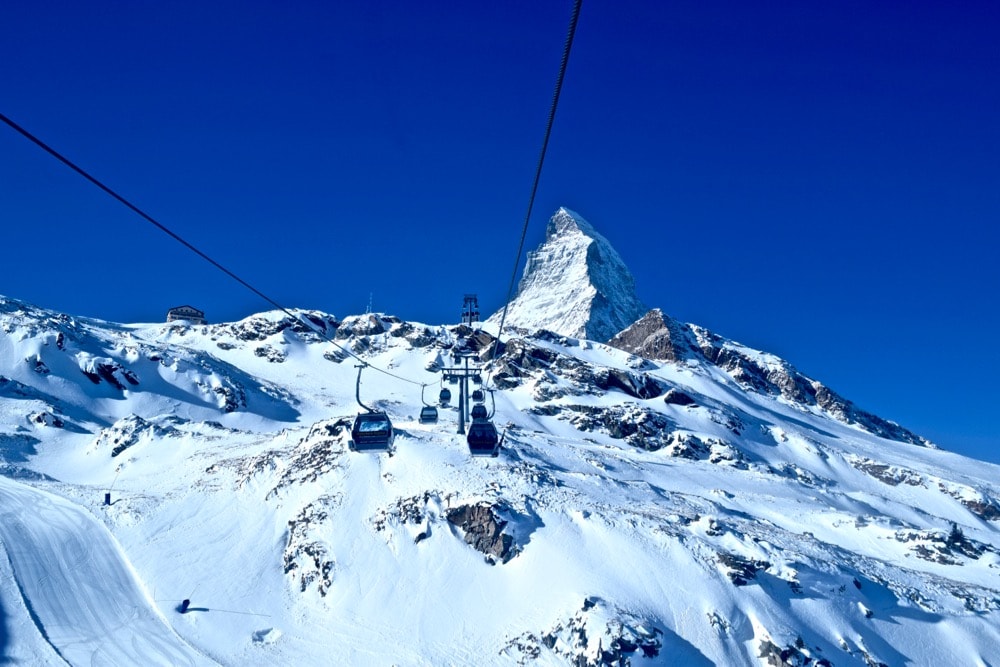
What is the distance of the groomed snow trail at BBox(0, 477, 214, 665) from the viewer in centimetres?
3155

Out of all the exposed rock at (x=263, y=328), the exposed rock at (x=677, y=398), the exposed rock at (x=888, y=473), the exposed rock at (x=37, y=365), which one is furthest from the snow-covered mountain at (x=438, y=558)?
the exposed rock at (x=263, y=328)

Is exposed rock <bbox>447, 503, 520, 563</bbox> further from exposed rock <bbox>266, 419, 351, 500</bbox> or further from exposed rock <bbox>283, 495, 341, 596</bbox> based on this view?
exposed rock <bbox>266, 419, 351, 500</bbox>

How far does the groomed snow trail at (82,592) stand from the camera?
31.5 m

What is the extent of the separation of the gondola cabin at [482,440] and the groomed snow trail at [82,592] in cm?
1738

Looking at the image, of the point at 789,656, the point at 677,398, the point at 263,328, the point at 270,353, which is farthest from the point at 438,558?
the point at 263,328

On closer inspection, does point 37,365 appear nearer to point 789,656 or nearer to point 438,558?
point 438,558

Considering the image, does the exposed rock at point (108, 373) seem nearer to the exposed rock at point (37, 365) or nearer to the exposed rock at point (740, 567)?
the exposed rock at point (37, 365)

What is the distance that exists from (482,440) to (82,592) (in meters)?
24.9

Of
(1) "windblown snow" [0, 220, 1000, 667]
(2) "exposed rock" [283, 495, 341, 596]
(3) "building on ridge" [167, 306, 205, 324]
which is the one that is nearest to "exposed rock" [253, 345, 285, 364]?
(3) "building on ridge" [167, 306, 205, 324]

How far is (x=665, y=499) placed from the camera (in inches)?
2277

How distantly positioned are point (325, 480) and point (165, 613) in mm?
16058

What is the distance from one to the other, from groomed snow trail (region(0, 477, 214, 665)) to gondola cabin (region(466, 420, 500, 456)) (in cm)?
1738

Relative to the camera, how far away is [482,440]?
119 feet

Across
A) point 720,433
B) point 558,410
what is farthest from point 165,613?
point 720,433
